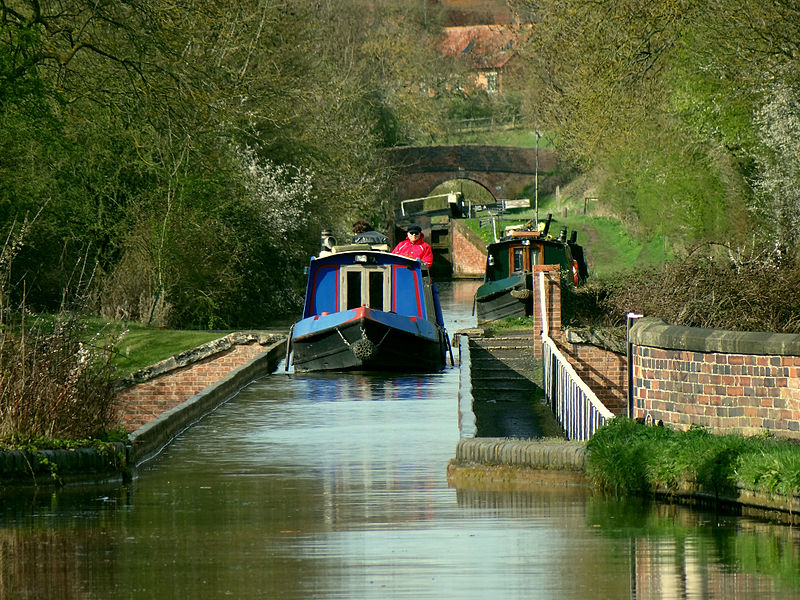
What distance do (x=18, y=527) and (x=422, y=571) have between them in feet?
8.90

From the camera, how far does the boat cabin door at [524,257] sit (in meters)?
31.4

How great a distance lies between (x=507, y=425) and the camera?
19656 millimetres

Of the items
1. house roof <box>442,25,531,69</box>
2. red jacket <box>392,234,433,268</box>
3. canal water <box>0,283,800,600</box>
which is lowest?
canal water <box>0,283,800,600</box>

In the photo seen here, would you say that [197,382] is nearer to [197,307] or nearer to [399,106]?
[197,307]

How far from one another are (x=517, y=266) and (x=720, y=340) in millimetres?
21176

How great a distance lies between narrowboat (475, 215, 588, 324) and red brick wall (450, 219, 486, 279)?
31.8 metres

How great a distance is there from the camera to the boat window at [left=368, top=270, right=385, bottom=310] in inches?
885

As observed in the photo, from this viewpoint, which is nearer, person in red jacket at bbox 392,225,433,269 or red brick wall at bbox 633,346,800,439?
red brick wall at bbox 633,346,800,439

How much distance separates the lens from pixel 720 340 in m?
10.8

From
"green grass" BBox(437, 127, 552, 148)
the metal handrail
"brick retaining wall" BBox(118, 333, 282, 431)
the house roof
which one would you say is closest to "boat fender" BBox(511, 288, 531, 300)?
the metal handrail

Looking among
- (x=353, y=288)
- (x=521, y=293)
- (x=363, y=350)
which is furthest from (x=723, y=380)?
(x=521, y=293)

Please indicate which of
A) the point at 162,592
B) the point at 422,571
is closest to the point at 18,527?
the point at 162,592

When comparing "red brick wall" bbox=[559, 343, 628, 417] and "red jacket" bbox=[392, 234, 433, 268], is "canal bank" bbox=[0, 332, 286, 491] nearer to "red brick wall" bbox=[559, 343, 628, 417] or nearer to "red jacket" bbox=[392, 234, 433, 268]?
"red jacket" bbox=[392, 234, 433, 268]

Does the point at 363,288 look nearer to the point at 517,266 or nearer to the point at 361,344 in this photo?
the point at 361,344
